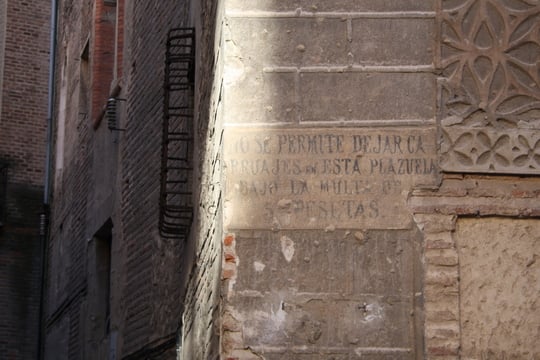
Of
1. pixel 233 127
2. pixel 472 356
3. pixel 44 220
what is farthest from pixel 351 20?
pixel 44 220

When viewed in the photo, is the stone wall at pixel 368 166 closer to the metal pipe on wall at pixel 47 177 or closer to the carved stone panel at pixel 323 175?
the carved stone panel at pixel 323 175

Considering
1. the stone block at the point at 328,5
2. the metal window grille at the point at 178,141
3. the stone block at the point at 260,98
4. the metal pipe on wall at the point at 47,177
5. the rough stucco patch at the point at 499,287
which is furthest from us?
the metal pipe on wall at the point at 47,177

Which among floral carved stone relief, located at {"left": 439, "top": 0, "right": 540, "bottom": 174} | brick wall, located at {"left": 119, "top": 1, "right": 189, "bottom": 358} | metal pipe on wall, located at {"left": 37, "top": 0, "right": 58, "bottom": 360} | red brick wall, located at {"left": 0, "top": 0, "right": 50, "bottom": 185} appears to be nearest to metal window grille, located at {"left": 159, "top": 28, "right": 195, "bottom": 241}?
brick wall, located at {"left": 119, "top": 1, "right": 189, "bottom": 358}

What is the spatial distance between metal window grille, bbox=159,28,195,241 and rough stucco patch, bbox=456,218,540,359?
3.64 m

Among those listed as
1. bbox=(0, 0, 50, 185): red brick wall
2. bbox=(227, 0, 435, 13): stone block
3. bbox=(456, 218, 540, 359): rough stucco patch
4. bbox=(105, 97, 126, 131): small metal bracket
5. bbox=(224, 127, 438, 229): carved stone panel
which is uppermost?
bbox=(0, 0, 50, 185): red brick wall

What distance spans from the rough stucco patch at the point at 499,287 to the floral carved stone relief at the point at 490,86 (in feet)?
1.29

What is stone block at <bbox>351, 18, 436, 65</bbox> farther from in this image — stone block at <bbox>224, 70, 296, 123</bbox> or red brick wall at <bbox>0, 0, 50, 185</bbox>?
red brick wall at <bbox>0, 0, 50, 185</bbox>

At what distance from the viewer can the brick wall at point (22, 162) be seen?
2206cm

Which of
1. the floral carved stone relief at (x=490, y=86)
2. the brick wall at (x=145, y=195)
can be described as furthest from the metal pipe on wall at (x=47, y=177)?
the floral carved stone relief at (x=490, y=86)

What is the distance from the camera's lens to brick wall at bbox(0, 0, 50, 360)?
22.1 meters

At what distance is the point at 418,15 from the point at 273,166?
1.37 meters

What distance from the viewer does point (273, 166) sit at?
7.36 metres

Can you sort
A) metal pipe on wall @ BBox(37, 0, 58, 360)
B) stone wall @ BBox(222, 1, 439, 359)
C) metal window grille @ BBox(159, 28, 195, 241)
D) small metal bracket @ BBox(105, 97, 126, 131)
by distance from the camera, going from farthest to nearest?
metal pipe on wall @ BBox(37, 0, 58, 360) < small metal bracket @ BBox(105, 97, 126, 131) < metal window grille @ BBox(159, 28, 195, 241) < stone wall @ BBox(222, 1, 439, 359)

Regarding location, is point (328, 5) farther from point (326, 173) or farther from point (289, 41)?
point (326, 173)
